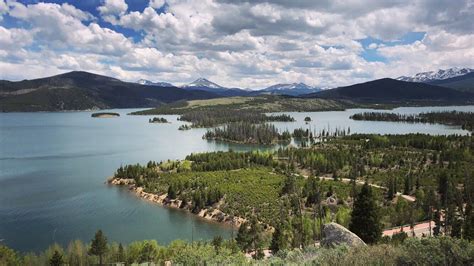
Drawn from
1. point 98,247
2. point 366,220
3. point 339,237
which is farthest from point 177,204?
point 339,237

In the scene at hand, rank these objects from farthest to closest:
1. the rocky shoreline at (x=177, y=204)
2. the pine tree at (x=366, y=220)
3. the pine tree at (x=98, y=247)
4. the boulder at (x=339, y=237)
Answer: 1. the rocky shoreline at (x=177, y=204)
2. the pine tree at (x=366, y=220)
3. the pine tree at (x=98, y=247)
4. the boulder at (x=339, y=237)

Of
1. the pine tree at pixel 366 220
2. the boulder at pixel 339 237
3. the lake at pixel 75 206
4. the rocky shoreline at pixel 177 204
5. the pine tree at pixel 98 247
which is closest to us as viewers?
the boulder at pixel 339 237

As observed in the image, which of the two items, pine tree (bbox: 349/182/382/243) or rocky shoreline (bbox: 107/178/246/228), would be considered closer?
pine tree (bbox: 349/182/382/243)

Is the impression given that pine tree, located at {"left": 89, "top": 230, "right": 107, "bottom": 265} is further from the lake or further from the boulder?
the boulder

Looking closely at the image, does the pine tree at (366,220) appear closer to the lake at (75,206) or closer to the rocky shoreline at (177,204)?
the rocky shoreline at (177,204)

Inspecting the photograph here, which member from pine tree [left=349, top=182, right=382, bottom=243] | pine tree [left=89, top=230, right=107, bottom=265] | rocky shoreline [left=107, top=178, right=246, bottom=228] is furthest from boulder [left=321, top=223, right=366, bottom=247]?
rocky shoreline [left=107, top=178, right=246, bottom=228]

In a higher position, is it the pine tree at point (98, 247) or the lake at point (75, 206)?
the pine tree at point (98, 247)

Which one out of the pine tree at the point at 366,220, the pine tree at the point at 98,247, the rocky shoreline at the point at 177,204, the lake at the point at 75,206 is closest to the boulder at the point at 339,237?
the pine tree at the point at 366,220
